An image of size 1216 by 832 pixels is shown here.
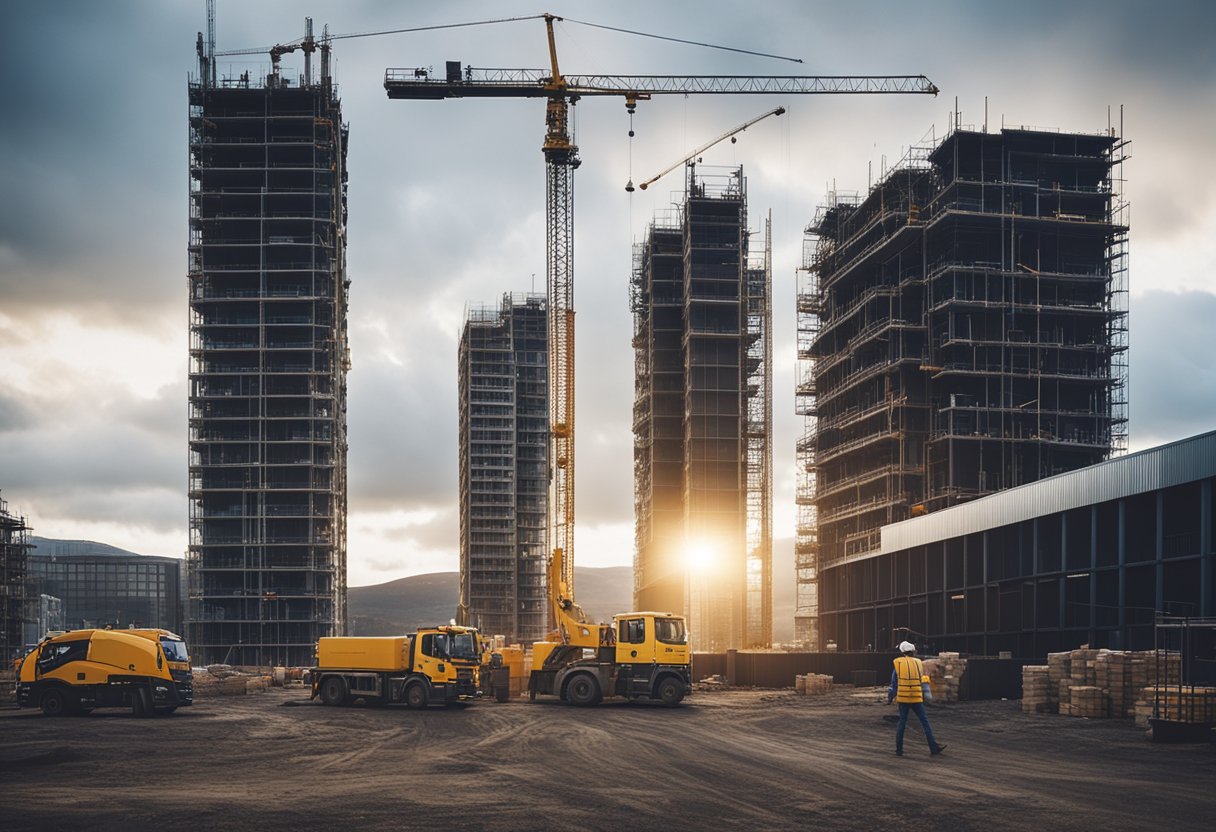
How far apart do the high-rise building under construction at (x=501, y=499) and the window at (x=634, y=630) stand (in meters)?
81.2

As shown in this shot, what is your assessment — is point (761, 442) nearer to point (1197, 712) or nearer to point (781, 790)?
point (1197, 712)

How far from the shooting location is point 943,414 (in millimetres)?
81000

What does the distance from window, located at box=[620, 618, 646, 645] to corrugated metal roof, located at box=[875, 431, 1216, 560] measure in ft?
61.5

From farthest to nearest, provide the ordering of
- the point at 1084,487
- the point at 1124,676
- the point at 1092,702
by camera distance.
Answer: the point at 1084,487 < the point at 1092,702 < the point at 1124,676

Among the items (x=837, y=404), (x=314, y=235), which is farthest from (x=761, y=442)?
(x=314, y=235)

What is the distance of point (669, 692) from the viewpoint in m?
41.7

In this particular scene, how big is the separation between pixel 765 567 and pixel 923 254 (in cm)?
2948

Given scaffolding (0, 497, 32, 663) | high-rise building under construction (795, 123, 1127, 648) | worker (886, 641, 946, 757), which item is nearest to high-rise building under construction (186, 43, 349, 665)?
scaffolding (0, 497, 32, 663)

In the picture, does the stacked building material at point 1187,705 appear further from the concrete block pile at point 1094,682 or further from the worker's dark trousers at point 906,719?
the worker's dark trousers at point 906,719

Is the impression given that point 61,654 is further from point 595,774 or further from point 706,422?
point 706,422

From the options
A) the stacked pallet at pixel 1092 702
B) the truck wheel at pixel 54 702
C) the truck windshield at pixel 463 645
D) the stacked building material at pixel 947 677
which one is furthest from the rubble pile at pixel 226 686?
the stacked pallet at pixel 1092 702

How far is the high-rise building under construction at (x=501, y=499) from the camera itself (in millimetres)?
123625

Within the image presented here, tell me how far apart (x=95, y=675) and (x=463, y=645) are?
1085 centimetres

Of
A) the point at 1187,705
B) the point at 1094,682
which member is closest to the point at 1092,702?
the point at 1094,682
